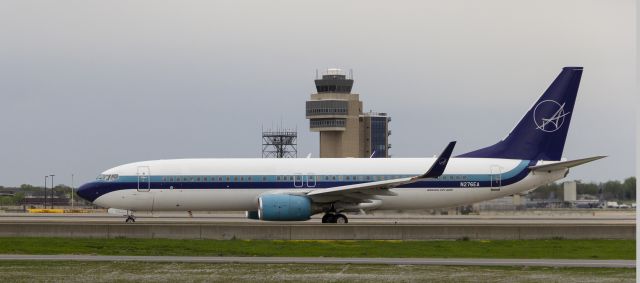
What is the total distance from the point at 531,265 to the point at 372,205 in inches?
745

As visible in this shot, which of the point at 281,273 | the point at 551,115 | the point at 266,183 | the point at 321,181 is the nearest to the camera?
the point at 281,273

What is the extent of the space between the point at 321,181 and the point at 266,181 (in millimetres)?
2294

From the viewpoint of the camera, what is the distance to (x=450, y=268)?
25750 mm

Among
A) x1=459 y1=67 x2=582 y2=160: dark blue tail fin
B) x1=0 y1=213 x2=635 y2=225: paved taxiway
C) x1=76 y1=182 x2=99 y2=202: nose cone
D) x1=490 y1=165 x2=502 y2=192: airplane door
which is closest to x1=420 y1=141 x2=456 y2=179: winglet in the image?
x1=0 y1=213 x2=635 y2=225: paved taxiway

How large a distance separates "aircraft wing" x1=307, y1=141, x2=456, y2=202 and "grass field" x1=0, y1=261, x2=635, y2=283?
16.5 meters

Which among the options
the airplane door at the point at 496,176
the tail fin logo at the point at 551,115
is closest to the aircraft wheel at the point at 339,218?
the airplane door at the point at 496,176

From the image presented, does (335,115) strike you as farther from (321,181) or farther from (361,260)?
(361,260)

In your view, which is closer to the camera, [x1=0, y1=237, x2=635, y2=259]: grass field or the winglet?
[x1=0, y1=237, x2=635, y2=259]: grass field

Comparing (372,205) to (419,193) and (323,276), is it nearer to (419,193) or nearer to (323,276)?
(419,193)

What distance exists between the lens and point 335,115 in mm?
119750

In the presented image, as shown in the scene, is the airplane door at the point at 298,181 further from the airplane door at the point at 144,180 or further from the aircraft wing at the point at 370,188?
the airplane door at the point at 144,180

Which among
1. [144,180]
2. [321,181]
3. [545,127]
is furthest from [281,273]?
[545,127]

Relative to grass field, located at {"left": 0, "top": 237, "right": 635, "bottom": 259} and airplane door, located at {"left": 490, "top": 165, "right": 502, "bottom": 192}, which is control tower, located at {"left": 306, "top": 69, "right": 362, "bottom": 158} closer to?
airplane door, located at {"left": 490, "top": 165, "right": 502, "bottom": 192}

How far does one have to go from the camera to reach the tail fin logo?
156 feet
